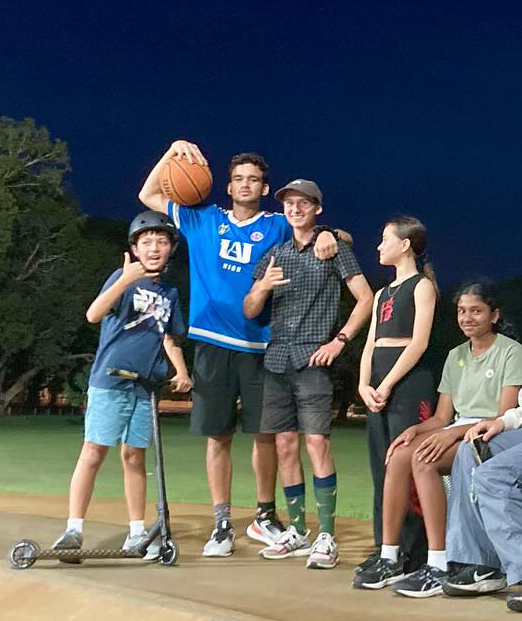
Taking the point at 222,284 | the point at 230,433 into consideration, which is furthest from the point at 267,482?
the point at 222,284

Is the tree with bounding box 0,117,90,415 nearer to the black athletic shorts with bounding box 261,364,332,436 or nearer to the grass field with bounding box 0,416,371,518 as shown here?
the grass field with bounding box 0,416,371,518

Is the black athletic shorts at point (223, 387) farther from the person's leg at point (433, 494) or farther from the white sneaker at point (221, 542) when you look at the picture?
the person's leg at point (433, 494)

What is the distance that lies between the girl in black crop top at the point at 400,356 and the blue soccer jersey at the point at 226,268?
97cm

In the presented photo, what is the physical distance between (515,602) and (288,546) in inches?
78.3

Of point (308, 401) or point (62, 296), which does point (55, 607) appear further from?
point (62, 296)

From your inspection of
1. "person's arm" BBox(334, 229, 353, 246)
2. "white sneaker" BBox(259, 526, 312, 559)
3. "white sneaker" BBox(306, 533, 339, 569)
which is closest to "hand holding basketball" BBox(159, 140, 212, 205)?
"person's arm" BBox(334, 229, 353, 246)

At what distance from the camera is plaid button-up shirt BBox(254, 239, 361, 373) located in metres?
6.73

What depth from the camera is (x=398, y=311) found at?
6219mm

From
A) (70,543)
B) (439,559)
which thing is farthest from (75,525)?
(439,559)

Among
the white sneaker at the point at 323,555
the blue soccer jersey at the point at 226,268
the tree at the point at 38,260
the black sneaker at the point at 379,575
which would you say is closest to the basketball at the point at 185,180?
the blue soccer jersey at the point at 226,268

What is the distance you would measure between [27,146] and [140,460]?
115 ft

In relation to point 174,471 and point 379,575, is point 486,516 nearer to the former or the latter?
point 379,575

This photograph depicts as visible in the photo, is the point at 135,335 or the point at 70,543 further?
the point at 135,335

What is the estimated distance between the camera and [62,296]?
143 ft
